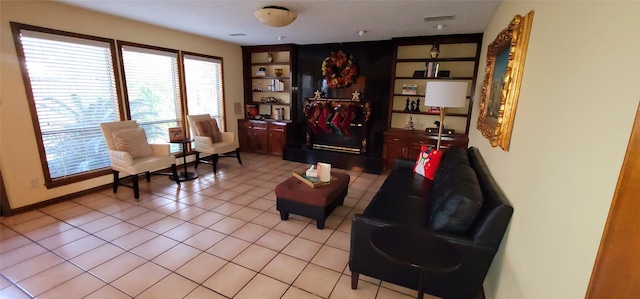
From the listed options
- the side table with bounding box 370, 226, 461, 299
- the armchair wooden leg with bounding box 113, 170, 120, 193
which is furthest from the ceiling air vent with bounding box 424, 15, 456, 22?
the armchair wooden leg with bounding box 113, 170, 120, 193

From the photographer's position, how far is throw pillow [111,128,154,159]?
3.46 m

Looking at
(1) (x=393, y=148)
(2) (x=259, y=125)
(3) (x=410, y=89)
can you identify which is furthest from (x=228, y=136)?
(3) (x=410, y=89)

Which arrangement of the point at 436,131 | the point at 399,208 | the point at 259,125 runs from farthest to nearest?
the point at 259,125
the point at 436,131
the point at 399,208

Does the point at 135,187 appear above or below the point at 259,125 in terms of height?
below

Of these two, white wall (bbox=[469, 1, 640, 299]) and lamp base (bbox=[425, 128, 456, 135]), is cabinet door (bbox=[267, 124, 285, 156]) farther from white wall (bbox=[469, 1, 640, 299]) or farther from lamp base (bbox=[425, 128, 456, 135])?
white wall (bbox=[469, 1, 640, 299])

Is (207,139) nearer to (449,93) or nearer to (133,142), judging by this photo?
(133,142)

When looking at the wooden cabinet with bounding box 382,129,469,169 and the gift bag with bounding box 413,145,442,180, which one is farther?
the wooden cabinet with bounding box 382,129,469,169

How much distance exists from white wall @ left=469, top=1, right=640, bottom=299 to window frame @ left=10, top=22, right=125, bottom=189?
4.60 metres

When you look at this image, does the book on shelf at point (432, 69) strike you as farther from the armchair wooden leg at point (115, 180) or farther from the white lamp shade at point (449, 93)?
the armchair wooden leg at point (115, 180)

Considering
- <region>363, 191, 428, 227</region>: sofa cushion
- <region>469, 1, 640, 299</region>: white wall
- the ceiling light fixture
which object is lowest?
<region>363, 191, 428, 227</region>: sofa cushion

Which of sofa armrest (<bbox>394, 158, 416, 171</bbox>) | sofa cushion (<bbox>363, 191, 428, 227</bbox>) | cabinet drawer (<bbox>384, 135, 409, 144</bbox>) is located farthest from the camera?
cabinet drawer (<bbox>384, 135, 409, 144</bbox>)

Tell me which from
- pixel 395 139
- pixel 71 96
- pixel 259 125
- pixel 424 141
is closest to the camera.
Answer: pixel 71 96

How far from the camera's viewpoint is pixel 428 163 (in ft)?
10.2

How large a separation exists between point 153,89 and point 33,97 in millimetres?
1440
